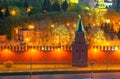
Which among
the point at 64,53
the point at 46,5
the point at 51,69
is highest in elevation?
the point at 46,5

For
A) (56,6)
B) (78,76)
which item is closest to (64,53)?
(78,76)

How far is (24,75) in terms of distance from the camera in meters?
47.5

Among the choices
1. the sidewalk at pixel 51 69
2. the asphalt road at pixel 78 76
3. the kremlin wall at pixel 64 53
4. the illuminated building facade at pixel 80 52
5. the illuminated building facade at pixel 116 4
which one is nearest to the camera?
the asphalt road at pixel 78 76

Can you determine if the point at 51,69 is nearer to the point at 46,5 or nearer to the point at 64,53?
the point at 64,53

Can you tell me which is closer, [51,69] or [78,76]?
[78,76]

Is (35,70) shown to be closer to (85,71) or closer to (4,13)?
(85,71)

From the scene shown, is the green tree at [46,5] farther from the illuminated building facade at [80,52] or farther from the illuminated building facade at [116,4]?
the illuminated building facade at [80,52]

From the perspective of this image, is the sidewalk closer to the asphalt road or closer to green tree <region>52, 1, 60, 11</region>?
the asphalt road

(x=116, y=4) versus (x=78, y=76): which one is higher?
(x=116, y=4)

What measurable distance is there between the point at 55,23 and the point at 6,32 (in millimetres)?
6173

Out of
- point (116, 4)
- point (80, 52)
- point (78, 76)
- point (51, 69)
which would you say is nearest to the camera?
point (78, 76)

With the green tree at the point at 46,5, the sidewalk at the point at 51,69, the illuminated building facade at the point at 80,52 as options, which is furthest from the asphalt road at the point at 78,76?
the green tree at the point at 46,5

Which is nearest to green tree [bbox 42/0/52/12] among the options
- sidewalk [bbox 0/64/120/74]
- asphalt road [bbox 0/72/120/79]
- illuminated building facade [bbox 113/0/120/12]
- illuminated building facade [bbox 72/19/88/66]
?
illuminated building facade [bbox 113/0/120/12]

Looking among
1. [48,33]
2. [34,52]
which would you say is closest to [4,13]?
[48,33]
